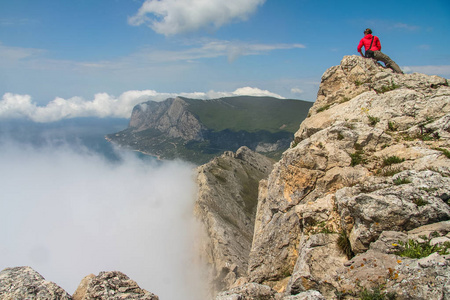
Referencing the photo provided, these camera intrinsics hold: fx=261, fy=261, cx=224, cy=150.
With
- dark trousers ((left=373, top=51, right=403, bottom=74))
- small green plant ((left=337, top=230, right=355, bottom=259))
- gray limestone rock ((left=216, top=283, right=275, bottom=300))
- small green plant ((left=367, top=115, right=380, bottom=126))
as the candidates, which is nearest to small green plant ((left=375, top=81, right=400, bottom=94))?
small green plant ((left=367, top=115, right=380, bottom=126))

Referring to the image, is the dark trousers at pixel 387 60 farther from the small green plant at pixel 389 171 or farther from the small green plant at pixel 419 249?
the small green plant at pixel 419 249

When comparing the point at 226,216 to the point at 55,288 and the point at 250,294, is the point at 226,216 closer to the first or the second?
the point at 55,288

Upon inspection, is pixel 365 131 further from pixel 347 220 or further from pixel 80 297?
pixel 80 297

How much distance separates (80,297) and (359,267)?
12.7 meters

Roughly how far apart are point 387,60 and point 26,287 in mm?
36047

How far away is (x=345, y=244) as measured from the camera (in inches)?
511

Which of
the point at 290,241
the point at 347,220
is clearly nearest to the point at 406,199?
the point at 347,220

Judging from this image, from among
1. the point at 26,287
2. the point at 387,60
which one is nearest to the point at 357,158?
the point at 387,60

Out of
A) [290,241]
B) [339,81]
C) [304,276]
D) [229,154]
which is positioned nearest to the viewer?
[304,276]

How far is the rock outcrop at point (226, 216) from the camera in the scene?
78062mm

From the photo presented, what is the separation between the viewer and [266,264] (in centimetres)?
1900

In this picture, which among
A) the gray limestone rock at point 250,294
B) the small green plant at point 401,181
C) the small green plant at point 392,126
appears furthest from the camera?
the small green plant at point 392,126

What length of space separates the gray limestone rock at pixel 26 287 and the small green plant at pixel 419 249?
14619mm

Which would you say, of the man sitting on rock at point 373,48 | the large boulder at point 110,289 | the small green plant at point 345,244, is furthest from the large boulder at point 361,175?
the large boulder at point 110,289
